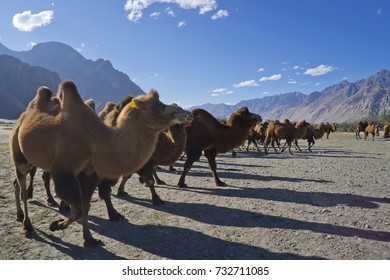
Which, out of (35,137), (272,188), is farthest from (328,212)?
(35,137)

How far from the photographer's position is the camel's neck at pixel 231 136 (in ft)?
33.6

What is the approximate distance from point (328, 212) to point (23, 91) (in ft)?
602

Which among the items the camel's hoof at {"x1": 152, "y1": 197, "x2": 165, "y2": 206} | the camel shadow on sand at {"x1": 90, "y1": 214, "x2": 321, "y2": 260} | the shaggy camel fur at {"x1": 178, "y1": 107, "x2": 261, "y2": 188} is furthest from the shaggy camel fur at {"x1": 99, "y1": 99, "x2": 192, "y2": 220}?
the shaggy camel fur at {"x1": 178, "y1": 107, "x2": 261, "y2": 188}

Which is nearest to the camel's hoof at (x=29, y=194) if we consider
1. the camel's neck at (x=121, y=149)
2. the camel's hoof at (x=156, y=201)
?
the camel's hoof at (x=156, y=201)

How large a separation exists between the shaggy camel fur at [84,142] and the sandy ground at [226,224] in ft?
1.61

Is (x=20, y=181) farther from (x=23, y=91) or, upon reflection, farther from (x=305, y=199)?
(x=23, y=91)

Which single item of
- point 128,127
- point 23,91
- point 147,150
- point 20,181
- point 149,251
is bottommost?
point 149,251

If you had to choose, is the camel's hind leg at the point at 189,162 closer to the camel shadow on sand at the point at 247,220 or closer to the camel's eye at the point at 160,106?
the camel shadow on sand at the point at 247,220

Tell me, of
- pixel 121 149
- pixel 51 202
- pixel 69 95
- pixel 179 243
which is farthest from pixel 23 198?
pixel 179 243

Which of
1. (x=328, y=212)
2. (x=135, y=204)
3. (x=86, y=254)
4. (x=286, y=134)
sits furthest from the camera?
(x=286, y=134)

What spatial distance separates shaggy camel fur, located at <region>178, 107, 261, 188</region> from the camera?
10078 mm

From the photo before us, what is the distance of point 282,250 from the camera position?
5.08 metres

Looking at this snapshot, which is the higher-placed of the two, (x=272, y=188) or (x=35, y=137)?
(x=35, y=137)

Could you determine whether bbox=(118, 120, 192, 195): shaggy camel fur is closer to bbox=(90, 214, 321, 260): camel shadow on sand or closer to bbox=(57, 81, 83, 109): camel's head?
bbox=(90, 214, 321, 260): camel shadow on sand
